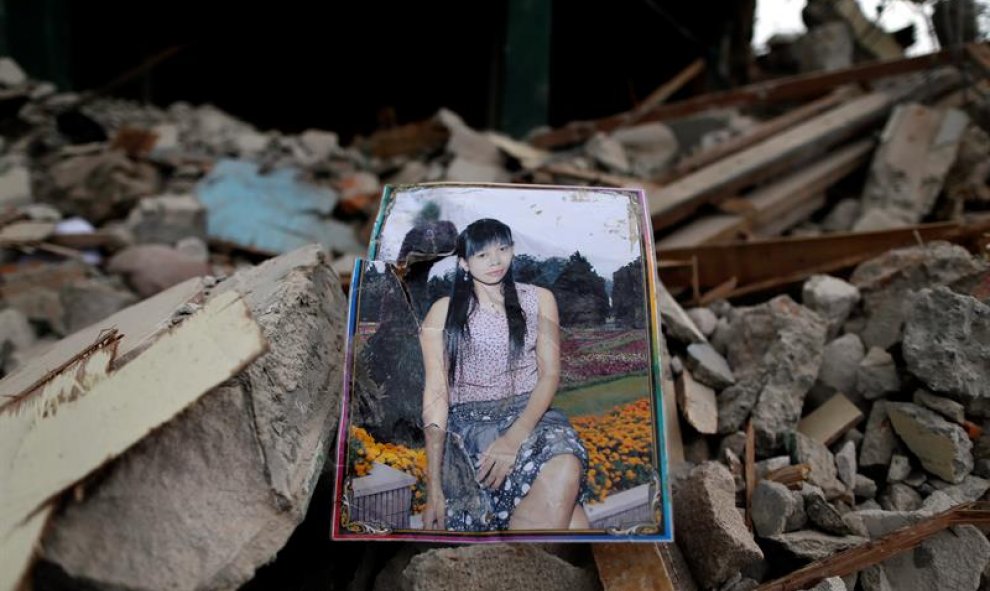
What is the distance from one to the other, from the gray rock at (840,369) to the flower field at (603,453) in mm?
817

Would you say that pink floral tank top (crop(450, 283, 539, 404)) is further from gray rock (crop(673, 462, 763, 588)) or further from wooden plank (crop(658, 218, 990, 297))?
wooden plank (crop(658, 218, 990, 297))

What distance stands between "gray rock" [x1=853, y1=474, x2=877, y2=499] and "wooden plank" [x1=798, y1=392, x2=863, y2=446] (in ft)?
0.42

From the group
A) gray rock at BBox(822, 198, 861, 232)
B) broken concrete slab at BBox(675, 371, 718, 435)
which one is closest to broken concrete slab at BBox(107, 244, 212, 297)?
broken concrete slab at BBox(675, 371, 718, 435)

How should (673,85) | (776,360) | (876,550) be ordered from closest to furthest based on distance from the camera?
(876,550)
(776,360)
(673,85)

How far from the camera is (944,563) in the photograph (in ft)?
4.89

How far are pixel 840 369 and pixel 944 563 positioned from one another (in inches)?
24.6

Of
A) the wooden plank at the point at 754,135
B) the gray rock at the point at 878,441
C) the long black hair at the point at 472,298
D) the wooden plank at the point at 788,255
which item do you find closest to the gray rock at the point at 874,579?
the gray rock at the point at 878,441

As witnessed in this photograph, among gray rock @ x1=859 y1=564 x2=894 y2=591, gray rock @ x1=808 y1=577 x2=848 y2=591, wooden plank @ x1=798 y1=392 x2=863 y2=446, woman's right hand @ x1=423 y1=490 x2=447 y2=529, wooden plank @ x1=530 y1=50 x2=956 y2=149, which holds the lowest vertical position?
gray rock @ x1=859 y1=564 x2=894 y2=591

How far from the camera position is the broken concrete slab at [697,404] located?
1829mm

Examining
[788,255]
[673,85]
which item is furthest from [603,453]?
[673,85]

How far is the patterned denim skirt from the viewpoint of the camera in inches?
55.3

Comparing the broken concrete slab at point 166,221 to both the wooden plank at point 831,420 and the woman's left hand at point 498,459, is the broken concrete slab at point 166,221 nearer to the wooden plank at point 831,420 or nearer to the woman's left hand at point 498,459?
the woman's left hand at point 498,459

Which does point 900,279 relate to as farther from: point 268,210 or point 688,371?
point 268,210

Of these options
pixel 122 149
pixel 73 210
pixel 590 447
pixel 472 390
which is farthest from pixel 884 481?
pixel 122 149
